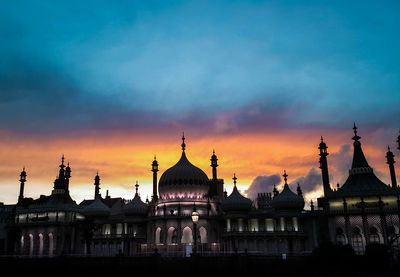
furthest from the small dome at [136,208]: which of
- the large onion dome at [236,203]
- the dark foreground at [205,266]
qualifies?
the dark foreground at [205,266]

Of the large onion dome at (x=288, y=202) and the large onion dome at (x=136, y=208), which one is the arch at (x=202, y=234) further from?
the large onion dome at (x=288, y=202)

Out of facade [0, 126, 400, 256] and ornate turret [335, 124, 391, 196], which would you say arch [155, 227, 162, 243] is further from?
ornate turret [335, 124, 391, 196]

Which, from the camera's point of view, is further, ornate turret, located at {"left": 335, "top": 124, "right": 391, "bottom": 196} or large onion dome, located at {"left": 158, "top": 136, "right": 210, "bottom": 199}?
large onion dome, located at {"left": 158, "top": 136, "right": 210, "bottom": 199}

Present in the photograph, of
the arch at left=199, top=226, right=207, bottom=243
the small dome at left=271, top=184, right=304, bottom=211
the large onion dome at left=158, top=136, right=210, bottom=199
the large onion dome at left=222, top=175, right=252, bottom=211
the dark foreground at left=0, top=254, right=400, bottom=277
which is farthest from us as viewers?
the large onion dome at left=158, top=136, right=210, bottom=199

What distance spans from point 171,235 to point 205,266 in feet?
89.6

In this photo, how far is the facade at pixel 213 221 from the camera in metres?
67.4

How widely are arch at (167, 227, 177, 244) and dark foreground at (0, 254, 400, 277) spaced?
25.0 metres

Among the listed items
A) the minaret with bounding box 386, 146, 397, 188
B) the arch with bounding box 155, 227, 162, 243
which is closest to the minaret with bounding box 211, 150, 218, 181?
the arch with bounding box 155, 227, 162, 243

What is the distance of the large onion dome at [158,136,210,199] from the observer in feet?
252

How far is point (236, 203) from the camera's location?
73.2m

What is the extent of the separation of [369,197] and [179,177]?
1267 inches

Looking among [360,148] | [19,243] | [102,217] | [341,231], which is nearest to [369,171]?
[360,148]

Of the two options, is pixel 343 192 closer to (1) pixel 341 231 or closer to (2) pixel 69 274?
(1) pixel 341 231

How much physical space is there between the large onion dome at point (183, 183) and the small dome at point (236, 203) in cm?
583
